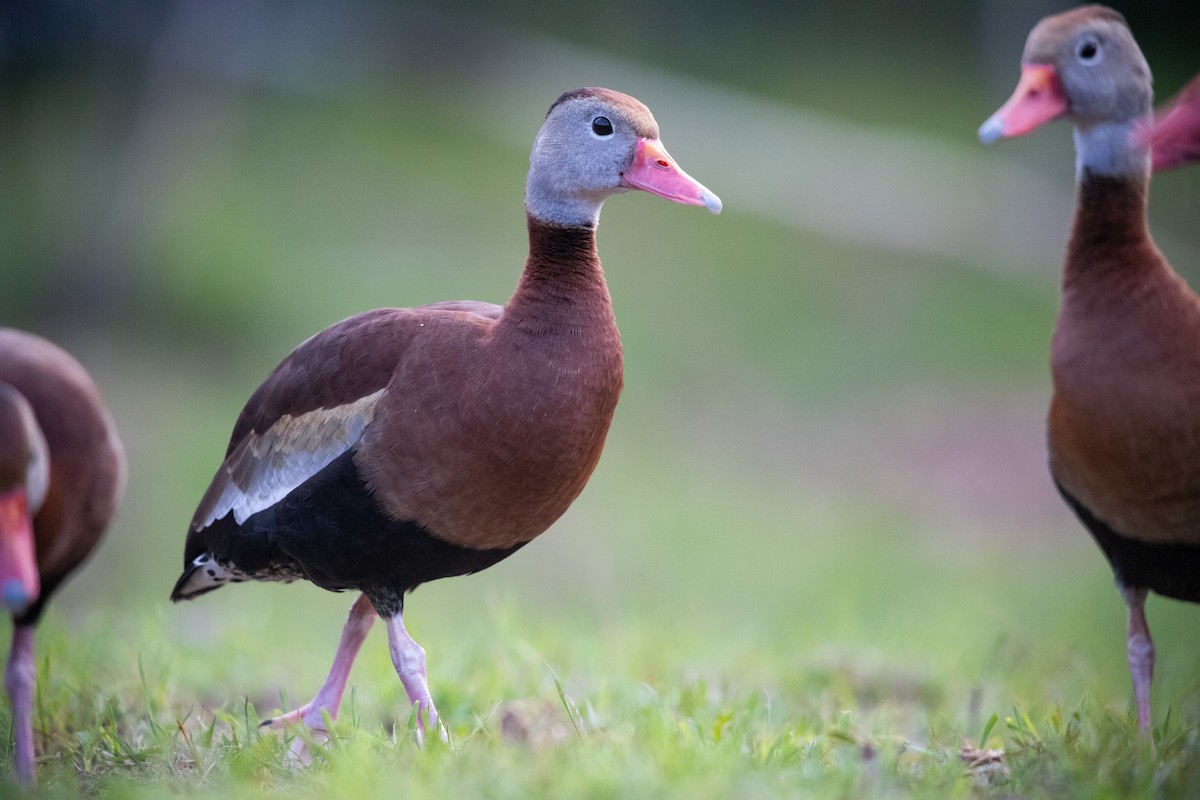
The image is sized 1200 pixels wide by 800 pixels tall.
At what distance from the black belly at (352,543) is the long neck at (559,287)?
58cm

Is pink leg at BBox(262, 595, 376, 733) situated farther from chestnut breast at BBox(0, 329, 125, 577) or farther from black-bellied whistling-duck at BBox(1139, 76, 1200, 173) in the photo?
black-bellied whistling-duck at BBox(1139, 76, 1200, 173)

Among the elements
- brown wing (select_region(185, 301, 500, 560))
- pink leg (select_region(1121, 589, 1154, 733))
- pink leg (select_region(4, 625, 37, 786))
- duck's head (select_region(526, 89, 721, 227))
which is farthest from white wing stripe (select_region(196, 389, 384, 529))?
pink leg (select_region(1121, 589, 1154, 733))

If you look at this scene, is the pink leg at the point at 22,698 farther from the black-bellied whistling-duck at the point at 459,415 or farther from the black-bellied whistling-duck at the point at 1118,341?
the black-bellied whistling-duck at the point at 1118,341

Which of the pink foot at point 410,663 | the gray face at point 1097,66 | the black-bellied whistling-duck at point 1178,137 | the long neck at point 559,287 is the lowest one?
the pink foot at point 410,663

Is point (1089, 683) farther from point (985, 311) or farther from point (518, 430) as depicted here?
point (985, 311)

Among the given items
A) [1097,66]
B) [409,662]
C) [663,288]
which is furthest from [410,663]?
[663,288]

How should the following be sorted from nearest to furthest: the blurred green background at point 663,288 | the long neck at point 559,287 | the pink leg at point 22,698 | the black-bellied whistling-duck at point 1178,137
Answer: the long neck at point 559,287 → the pink leg at point 22,698 → the black-bellied whistling-duck at point 1178,137 → the blurred green background at point 663,288

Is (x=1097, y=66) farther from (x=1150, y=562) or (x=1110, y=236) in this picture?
(x=1150, y=562)

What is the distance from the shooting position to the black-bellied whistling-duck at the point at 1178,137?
3.70m

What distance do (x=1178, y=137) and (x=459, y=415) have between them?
223 centimetres

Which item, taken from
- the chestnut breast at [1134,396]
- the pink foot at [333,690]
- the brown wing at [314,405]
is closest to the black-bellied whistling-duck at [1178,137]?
the chestnut breast at [1134,396]

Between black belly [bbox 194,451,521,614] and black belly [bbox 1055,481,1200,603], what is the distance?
1.71 meters

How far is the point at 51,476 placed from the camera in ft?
12.2

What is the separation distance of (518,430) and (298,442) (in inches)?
27.1
